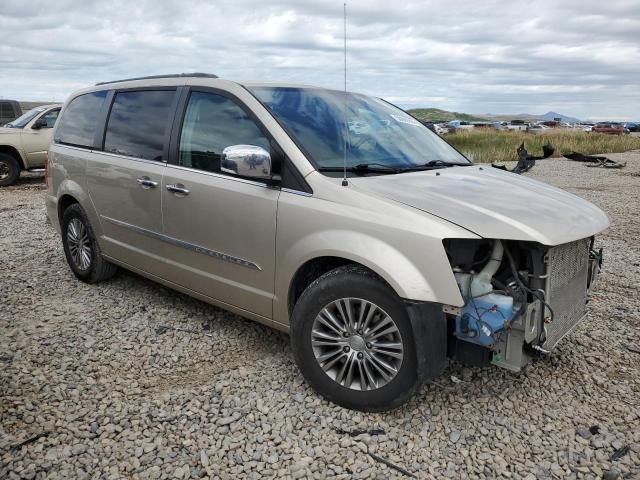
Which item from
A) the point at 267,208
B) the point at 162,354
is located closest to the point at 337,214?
the point at 267,208

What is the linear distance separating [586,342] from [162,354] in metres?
3.01

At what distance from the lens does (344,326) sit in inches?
121

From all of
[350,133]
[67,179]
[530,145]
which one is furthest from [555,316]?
[530,145]

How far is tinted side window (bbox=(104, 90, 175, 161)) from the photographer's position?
4.14m

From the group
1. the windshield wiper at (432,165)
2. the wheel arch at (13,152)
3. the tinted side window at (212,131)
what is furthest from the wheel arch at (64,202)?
the wheel arch at (13,152)

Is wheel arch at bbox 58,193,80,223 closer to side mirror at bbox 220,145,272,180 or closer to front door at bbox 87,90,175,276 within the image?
front door at bbox 87,90,175,276

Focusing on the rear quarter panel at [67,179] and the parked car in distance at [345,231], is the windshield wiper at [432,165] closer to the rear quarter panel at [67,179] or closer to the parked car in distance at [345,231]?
the parked car in distance at [345,231]

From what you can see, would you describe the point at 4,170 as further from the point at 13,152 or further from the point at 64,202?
the point at 64,202

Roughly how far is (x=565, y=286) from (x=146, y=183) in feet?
9.57

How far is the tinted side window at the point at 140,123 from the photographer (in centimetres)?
414

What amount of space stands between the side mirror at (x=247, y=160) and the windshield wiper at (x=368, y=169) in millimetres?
334

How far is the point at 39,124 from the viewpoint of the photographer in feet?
42.4

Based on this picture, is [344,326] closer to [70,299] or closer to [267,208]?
[267,208]

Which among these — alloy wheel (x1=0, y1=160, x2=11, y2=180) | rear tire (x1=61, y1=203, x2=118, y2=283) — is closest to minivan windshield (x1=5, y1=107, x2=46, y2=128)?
alloy wheel (x1=0, y1=160, x2=11, y2=180)
